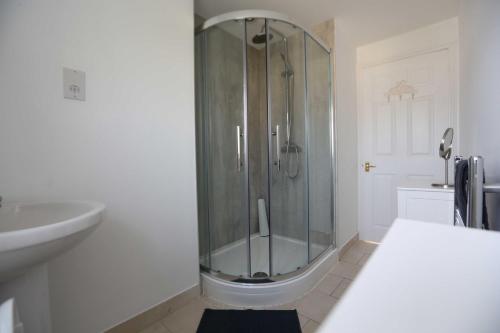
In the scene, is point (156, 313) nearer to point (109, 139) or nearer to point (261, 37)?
point (109, 139)

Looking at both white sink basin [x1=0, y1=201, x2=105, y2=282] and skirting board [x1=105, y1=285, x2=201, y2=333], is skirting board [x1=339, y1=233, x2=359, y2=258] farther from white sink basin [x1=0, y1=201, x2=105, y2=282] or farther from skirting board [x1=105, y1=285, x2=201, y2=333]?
white sink basin [x1=0, y1=201, x2=105, y2=282]

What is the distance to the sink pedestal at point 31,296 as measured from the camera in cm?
72

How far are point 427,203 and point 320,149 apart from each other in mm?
928

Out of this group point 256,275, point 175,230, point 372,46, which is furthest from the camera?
point 372,46

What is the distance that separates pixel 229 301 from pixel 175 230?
625 mm

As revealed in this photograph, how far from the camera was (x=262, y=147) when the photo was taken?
6.54 ft

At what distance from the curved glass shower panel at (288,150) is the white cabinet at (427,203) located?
78cm

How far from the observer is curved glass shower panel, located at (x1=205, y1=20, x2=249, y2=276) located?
1.76m

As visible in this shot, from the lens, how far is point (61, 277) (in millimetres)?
1038

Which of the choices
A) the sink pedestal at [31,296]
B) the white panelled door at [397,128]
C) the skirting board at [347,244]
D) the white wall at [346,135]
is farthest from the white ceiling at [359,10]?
the skirting board at [347,244]

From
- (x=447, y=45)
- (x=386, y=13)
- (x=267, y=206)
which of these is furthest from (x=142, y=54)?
(x=447, y=45)

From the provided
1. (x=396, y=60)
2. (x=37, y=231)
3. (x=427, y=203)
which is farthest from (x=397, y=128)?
(x=37, y=231)

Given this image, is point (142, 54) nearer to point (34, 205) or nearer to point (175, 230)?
point (34, 205)

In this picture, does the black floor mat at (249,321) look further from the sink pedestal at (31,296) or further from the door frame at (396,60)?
the door frame at (396,60)
